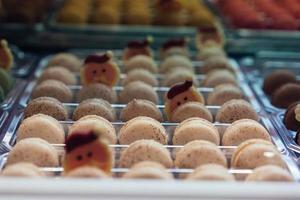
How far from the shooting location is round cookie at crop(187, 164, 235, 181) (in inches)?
53.2

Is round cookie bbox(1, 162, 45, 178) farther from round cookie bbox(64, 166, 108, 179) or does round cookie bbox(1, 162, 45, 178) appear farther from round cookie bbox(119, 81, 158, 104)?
round cookie bbox(119, 81, 158, 104)

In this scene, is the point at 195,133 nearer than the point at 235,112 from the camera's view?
Yes

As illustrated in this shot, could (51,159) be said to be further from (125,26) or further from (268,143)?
(125,26)

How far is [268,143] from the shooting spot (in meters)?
1.66

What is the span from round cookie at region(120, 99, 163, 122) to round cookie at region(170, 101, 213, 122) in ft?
0.20

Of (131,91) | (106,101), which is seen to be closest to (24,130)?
(106,101)

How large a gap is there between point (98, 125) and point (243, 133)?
43cm

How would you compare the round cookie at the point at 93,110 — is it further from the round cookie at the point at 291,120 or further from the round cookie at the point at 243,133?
the round cookie at the point at 291,120

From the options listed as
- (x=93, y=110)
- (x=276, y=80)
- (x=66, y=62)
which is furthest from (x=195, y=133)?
(x=66, y=62)

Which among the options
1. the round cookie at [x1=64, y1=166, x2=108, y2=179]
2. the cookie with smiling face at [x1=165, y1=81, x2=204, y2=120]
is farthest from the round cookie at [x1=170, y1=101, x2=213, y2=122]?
the round cookie at [x1=64, y1=166, x2=108, y2=179]

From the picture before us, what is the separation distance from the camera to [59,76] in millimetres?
2328

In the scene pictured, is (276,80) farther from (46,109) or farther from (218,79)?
(46,109)

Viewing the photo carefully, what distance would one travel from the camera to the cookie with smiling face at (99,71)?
2.20m

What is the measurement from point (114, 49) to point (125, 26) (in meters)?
0.21
